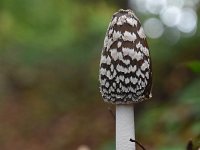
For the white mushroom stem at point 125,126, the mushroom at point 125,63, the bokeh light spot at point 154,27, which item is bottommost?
the white mushroom stem at point 125,126

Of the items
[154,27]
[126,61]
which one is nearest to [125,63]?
[126,61]

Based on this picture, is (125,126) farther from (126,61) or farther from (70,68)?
(70,68)

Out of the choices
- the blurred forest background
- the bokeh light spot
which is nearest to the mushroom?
the blurred forest background

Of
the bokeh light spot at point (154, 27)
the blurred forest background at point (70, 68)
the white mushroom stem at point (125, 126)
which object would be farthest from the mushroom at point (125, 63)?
the bokeh light spot at point (154, 27)

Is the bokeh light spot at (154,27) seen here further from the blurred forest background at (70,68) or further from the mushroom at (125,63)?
the mushroom at (125,63)

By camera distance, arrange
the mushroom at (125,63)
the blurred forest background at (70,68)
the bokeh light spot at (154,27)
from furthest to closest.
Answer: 1. the bokeh light spot at (154,27)
2. the blurred forest background at (70,68)
3. the mushroom at (125,63)

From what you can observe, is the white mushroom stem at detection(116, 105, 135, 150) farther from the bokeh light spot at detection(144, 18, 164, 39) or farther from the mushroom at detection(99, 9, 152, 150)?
the bokeh light spot at detection(144, 18, 164, 39)
